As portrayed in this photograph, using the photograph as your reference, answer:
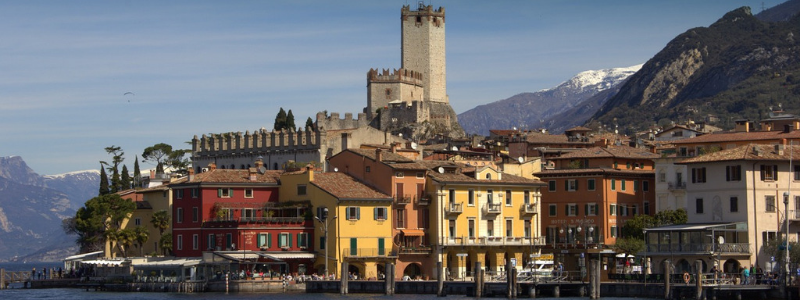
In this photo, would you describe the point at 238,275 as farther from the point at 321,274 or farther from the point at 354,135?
the point at 354,135

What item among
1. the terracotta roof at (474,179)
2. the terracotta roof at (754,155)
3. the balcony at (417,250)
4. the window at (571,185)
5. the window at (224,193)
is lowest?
the balcony at (417,250)

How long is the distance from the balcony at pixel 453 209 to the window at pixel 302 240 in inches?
420

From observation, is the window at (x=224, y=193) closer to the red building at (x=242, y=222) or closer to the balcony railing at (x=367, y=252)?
the red building at (x=242, y=222)

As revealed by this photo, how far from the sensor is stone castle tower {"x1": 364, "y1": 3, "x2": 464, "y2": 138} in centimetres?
18125

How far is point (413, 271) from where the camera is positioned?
3967 inches

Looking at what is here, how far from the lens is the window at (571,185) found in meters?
108

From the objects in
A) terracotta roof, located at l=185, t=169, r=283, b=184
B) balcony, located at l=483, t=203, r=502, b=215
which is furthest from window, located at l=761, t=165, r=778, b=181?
terracotta roof, located at l=185, t=169, r=283, b=184

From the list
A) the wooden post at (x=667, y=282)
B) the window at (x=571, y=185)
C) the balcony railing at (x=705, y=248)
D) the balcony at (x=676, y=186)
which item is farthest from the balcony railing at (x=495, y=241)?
the wooden post at (x=667, y=282)

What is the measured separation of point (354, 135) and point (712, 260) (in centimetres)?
5633

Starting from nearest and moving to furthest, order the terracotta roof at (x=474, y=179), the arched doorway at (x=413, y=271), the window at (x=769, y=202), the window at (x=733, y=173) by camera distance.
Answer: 1. the window at (x=769, y=202)
2. the window at (x=733, y=173)
3. the arched doorway at (x=413, y=271)
4. the terracotta roof at (x=474, y=179)

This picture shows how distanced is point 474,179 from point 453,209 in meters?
3.70

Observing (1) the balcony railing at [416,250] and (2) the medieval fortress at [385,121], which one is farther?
(2) the medieval fortress at [385,121]

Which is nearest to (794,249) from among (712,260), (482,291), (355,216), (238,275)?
(712,260)

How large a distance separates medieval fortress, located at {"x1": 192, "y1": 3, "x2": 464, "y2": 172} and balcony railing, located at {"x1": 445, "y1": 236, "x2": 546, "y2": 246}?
29.9 meters
